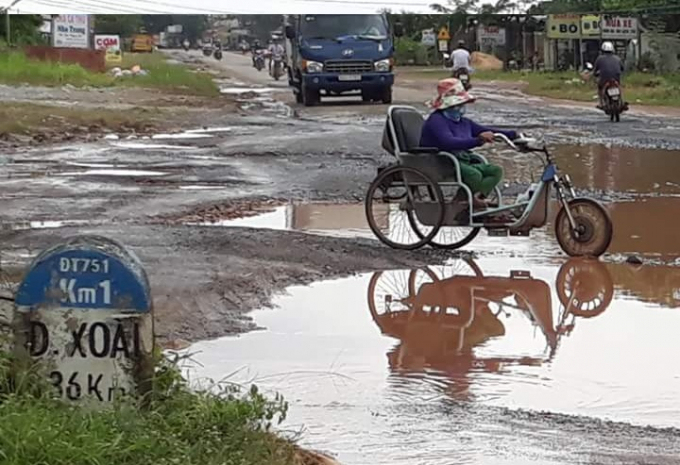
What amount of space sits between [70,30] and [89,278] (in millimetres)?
50215

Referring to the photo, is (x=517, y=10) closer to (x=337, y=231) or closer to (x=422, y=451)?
(x=337, y=231)

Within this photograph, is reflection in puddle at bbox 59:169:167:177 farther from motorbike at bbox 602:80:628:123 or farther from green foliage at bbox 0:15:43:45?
green foliage at bbox 0:15:43:45

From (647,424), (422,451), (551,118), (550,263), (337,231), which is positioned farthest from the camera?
(551,118)

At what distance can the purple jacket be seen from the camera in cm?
970

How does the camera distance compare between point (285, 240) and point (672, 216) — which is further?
point (672, 216)

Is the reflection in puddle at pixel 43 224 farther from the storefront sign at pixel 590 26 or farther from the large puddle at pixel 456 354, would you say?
the storefront sign at pixel 590 26

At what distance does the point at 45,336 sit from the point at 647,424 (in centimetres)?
261

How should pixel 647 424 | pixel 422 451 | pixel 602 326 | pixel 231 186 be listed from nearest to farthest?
1. pixel 422 451
2. pixel 647 424
3. pixel 602 326
4. pixel 231 186

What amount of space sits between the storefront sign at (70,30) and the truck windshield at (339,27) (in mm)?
24330

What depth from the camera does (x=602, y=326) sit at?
752 cm

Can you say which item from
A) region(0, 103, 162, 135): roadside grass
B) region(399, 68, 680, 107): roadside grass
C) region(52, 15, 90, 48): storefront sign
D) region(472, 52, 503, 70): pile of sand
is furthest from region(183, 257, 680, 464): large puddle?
region(472, 52, 503, 70): pile of sand

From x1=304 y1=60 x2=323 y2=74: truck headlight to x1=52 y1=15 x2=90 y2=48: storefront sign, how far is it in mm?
24787

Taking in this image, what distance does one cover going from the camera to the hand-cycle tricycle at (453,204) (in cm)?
958

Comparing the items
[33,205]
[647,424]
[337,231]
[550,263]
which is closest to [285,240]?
[337,231]
